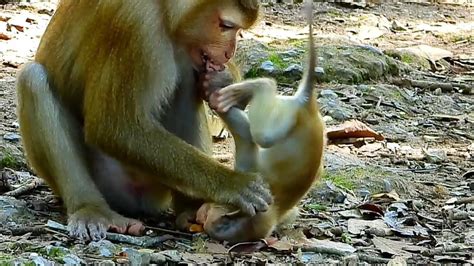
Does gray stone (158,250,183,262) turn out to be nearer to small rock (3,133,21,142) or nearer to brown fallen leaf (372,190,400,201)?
brown fallen leaf (372,190,400,201)

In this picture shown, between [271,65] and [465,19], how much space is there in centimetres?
641

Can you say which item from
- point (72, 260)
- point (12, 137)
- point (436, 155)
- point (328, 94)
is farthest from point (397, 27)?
point (72, 260)

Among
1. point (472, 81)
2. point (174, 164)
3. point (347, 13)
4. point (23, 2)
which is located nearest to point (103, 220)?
point (174, 164)

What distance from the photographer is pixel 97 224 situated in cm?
492

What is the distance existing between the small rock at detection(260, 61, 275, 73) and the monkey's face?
4084 millimetres

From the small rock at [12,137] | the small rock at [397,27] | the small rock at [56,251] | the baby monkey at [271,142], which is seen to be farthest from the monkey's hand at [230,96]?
the small rock at [397,27]

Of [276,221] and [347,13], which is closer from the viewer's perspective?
[276,221]

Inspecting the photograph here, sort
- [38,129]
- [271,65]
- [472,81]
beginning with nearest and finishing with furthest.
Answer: [38,129]
[271,65]
[472,81]

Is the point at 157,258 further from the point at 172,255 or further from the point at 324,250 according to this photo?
the point at 324,250

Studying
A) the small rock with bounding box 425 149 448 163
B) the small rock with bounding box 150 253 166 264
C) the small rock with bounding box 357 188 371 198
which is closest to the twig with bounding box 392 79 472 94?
the small rock with bounding box 425 149 448 163

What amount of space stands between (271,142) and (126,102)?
0.83 metres

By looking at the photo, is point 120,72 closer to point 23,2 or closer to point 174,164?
point 174,164

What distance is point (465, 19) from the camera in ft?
47.9

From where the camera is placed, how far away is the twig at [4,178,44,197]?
5633 mm
